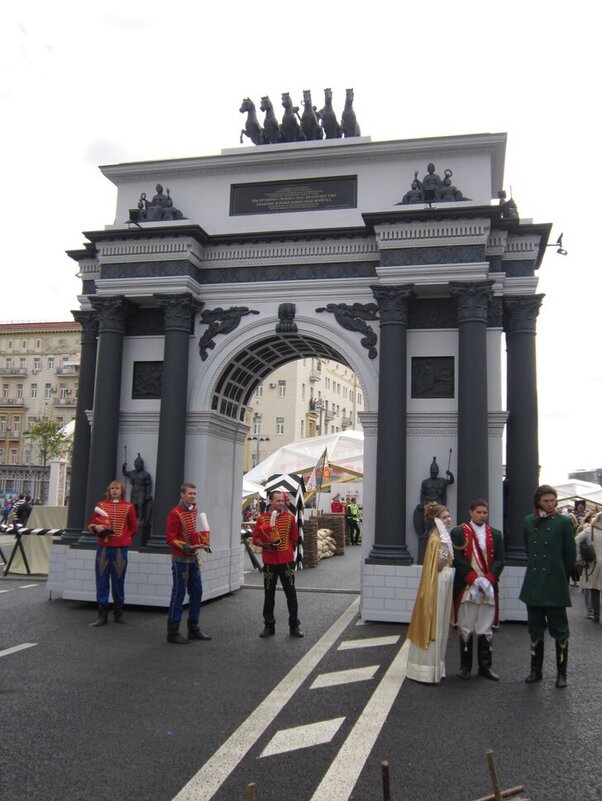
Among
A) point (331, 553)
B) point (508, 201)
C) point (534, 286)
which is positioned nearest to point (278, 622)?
point (534, 286)

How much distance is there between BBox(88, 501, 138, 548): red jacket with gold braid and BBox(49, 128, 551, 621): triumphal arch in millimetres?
1602

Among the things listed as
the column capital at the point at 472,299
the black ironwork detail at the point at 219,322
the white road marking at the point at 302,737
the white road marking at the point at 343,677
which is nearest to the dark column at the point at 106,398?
the black ironwork detail at the point at 219,322

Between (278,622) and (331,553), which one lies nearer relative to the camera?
(278,622)

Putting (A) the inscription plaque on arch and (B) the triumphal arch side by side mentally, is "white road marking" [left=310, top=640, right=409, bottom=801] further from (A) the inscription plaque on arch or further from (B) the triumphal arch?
(A) the inscription plaque on arch

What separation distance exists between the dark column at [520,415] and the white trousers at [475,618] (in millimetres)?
4294

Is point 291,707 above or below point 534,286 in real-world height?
below

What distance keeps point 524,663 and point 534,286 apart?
648cm

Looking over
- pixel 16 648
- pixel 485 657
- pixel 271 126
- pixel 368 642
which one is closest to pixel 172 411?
pixel 16 648

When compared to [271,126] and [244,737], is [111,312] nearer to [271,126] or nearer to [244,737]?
[271,126]

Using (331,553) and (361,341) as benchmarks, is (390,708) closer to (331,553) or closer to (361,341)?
(361,341)

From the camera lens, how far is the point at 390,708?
628cm

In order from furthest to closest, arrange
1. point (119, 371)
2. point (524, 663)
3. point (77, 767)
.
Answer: point (119, 371) → point (524, 663) → point (77, 767)

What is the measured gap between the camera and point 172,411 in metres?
12.1

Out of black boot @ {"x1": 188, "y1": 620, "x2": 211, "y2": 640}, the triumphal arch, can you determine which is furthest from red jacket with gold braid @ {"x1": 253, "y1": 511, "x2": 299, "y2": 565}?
the triumphal arch
